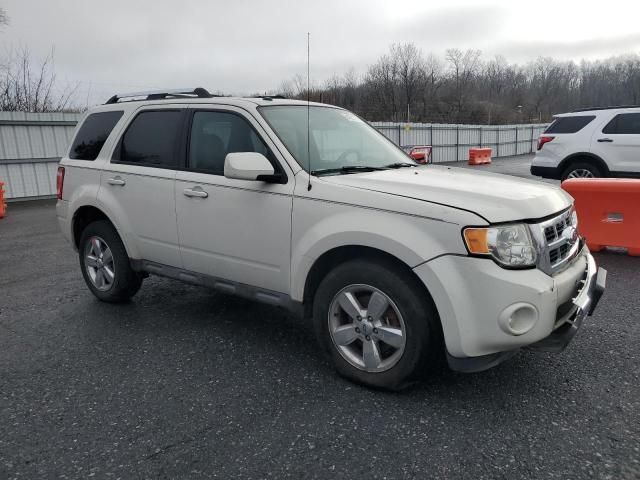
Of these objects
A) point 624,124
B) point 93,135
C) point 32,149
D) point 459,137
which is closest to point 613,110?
point 624,124

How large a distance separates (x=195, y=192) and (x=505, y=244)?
228 cm

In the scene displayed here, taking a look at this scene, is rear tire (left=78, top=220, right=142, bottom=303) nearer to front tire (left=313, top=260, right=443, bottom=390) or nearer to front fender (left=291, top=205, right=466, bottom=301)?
front fender (left=291, top=205, right=466, bottom=301)

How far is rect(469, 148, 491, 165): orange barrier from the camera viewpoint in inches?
942

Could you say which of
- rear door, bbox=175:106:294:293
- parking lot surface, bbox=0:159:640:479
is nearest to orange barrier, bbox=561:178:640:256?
parking lot surface, bbox=0:159:640:479

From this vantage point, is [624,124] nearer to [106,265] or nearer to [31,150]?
[106,265]

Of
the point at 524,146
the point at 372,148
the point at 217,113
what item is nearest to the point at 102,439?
the point at 217,113

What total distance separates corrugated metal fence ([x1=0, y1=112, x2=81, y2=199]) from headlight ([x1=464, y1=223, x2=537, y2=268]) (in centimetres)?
1200

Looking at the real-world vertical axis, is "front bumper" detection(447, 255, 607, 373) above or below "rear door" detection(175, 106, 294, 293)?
below

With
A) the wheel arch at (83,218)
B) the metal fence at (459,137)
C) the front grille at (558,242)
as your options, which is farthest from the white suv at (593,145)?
the metal fence at (459,137)

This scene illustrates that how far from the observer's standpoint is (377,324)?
2980 mm

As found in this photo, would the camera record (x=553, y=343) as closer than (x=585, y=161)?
Yes

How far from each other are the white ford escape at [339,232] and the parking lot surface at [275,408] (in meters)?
0.35

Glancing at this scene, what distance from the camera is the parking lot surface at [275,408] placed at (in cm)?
242

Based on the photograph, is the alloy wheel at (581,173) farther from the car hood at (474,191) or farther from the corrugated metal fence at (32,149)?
the car hood at (474,191)
